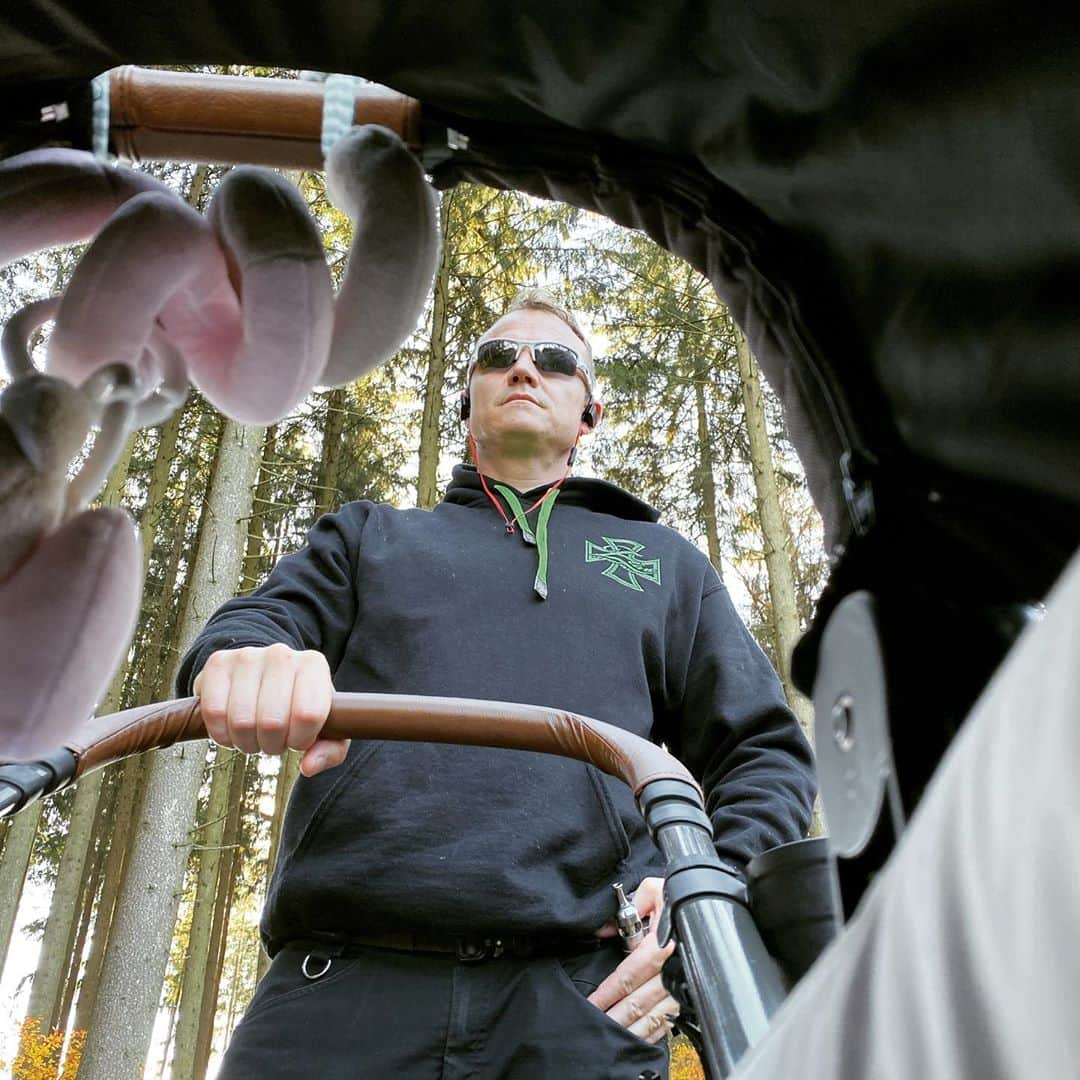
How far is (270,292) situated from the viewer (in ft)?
1.88

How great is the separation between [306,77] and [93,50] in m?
0.13

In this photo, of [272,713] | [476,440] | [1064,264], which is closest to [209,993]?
[476,440]

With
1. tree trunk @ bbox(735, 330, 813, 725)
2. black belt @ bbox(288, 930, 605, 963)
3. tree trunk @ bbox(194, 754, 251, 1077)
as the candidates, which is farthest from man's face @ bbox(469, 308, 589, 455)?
tree trunk @ bbox(194, 754, 251, 1077)

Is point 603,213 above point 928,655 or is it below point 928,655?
above

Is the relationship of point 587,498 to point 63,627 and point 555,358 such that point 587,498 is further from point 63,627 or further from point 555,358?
point 63,627

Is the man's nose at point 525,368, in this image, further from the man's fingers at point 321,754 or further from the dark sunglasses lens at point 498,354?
the man's fingers at point 321,754

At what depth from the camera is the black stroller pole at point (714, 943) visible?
2.46 ft

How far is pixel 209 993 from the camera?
13.0 metres

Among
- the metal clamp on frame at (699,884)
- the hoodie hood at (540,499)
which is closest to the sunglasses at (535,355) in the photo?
the hoodie hood at (540,499)

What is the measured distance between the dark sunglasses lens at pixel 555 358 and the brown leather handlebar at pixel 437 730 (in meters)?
1.18

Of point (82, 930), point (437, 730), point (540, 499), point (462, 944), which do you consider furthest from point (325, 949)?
point (82, 930)

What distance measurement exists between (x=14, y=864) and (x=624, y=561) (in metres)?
8.25

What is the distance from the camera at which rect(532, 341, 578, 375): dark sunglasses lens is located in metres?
2.21

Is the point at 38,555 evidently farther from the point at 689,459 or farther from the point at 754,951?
the point at 689,459
